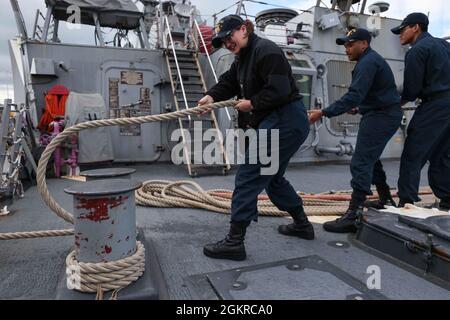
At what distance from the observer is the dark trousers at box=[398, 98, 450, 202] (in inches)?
102

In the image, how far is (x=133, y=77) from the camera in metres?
5.88

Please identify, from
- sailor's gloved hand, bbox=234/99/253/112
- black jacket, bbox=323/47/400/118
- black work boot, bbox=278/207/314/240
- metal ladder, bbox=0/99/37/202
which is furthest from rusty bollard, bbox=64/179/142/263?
metal ladder, bbox=0/99/37/202

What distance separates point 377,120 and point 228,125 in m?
3.45

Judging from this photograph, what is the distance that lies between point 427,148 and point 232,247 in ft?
5.50

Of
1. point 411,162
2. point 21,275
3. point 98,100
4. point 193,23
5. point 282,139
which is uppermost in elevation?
point 193,23

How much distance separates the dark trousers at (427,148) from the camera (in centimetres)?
258

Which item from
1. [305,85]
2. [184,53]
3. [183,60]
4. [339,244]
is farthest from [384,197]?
[184,53]

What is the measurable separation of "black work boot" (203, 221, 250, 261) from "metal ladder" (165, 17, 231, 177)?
9.26 ft

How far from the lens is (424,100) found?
2668 mm

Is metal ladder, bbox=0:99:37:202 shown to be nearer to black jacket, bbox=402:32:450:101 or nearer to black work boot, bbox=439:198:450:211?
black jacket, bbox=402:32:450:101

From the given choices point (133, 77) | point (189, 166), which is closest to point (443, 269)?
point (189, 166)

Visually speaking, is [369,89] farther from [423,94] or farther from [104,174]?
[104,174]
